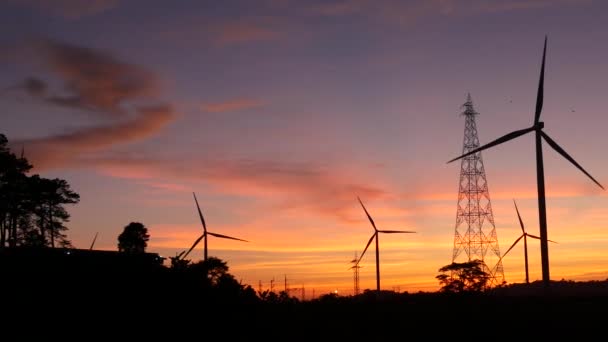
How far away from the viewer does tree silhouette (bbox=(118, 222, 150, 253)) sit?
162625 mm

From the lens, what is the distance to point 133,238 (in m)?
164

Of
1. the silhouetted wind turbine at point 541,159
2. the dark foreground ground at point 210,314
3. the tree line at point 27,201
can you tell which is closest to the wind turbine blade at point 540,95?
the silhouetted wind turbine at point 541,159

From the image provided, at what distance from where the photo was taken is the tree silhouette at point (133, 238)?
162625mm

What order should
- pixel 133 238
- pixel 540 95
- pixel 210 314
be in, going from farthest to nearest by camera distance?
pixel 133 238
pixel 540 95
pixel 210 314

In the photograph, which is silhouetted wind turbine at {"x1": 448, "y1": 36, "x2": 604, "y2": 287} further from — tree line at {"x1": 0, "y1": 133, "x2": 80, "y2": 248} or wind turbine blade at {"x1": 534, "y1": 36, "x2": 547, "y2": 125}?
tree line at {"x1": 0, "y1": 133, "x2": 80, "y2": 248}

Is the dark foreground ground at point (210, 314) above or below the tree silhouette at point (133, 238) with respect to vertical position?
below

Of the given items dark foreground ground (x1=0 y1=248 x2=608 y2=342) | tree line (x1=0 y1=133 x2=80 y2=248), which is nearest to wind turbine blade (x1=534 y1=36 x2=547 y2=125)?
dark foreground ground (x1=0 y1=248 x2=608 y2=342)

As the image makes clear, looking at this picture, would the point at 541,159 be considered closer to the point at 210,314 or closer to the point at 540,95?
the point at 540,95

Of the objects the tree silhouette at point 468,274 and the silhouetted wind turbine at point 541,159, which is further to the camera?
the tree silhouette at point 468,274

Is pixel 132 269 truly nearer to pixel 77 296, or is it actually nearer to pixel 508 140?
pixel 77 296

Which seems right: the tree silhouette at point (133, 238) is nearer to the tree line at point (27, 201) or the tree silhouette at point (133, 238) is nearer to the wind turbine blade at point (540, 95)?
the tree line at point (27, 201)

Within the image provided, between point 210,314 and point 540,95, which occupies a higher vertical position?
point 540,95

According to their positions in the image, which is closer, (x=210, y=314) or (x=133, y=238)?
(x=210, y=314)

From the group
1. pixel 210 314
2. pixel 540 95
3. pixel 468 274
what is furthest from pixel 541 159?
pixel 468 274
